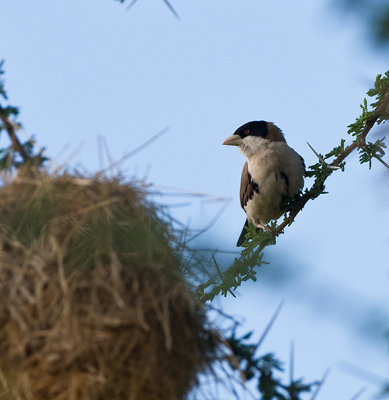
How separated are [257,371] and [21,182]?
4.15 ft

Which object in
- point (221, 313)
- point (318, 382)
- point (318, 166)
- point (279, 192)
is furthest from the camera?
point (279, 192)

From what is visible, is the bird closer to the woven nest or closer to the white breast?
the white breast

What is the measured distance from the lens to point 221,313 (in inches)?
108

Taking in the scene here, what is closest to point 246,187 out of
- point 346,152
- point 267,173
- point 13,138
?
point 267,173

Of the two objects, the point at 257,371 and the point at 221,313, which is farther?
the point at 221,313

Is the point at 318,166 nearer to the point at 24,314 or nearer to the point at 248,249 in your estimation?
the point at 248,249

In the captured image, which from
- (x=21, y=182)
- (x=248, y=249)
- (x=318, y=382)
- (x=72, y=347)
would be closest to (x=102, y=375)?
(x=72, y=347)

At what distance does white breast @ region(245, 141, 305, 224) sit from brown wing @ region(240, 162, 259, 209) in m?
0.05

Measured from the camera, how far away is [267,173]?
19.7 ft

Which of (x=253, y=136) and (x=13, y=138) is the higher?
(x=253, y=136)

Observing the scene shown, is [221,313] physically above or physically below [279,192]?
below

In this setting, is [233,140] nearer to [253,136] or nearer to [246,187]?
[253,136]

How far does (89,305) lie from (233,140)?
4418mm

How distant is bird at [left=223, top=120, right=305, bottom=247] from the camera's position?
19.4ft
